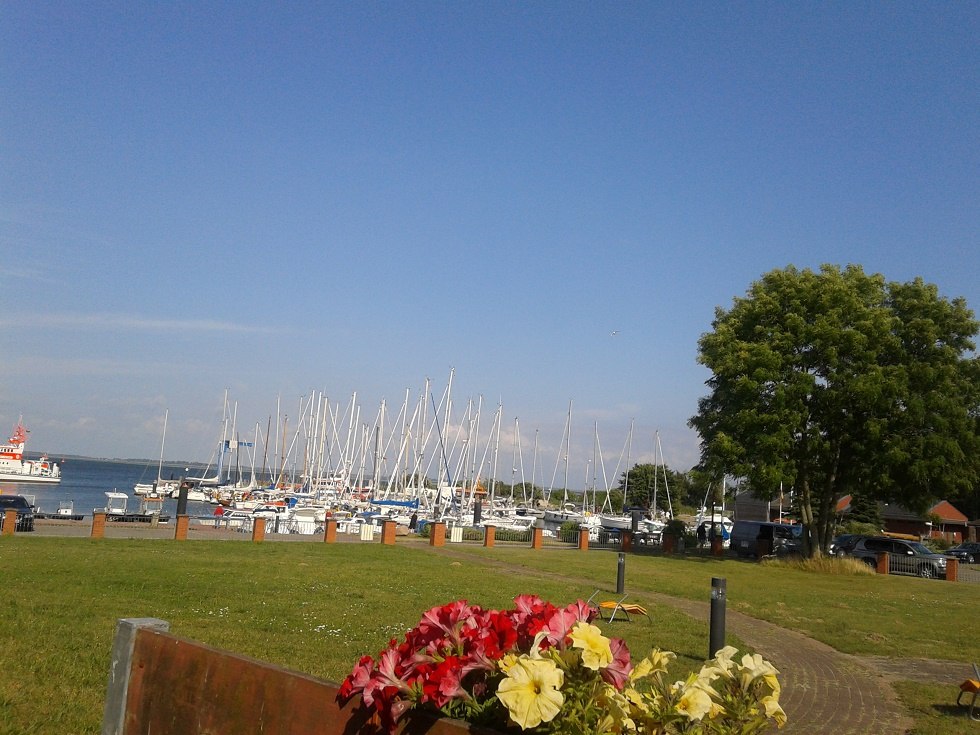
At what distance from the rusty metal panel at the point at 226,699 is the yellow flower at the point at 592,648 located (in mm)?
715

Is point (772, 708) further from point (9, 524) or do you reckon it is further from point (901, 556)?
point (901, 556)

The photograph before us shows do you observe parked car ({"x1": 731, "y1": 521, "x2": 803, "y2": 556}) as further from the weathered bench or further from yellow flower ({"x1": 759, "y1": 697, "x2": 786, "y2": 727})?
yellow flower ({"x1": 759, "y1": 697, "x2": 786, "y2": 727})

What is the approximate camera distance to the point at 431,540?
35.5 meters

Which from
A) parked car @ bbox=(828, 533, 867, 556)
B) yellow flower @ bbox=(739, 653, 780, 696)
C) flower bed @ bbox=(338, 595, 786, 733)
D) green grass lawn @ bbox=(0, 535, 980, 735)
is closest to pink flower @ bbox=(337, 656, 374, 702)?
flower bed @ bbox=(338, 595, 786, 733)

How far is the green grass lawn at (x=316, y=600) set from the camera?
9.58 metres

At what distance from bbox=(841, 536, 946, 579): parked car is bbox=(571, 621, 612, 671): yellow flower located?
117ft

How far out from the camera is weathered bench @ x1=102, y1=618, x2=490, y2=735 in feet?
14.1

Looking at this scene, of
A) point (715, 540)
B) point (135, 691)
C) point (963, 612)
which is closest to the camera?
point (135, 691)

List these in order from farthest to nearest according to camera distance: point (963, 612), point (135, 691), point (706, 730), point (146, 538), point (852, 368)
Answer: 1. point (852, 368)
2. point (146, 538)
3. point (963, 612)
4. point (135, 691)
5. point (706, 730)

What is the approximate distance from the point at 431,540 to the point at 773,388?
51.3 feet

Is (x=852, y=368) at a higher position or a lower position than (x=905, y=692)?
higher

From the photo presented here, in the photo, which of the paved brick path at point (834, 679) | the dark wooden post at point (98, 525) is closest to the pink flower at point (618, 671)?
the paved brick path at point (834, 679)

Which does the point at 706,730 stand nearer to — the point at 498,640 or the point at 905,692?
the point at 498,640

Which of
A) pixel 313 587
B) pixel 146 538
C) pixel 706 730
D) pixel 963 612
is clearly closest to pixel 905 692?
pixel 706 730
